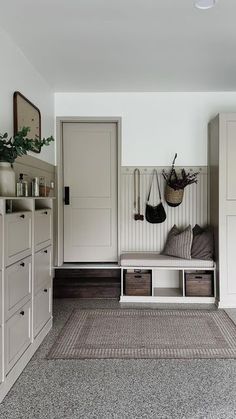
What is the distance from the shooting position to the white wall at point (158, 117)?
173 inches

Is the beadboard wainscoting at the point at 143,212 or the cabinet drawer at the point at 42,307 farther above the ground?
the beadboard wainscoting at the point at 143,212

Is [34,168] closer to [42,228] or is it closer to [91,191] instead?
[42,228]

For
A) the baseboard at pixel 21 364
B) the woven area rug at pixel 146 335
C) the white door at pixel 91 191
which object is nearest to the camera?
the baseboard at pixel 21 364

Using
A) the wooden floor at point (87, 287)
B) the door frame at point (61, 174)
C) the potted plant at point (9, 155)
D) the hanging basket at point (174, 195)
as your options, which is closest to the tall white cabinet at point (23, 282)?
the potted plant at point (9, 155)

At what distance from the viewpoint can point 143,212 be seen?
4.46m

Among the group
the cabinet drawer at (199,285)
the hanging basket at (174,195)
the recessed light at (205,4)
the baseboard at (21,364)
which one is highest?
the recessed light at (205,4)

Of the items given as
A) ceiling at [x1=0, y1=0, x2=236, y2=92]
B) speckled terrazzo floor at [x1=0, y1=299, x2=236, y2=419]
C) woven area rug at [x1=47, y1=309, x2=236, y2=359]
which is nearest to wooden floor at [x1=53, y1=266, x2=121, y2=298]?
woven area rug at [x1=47, y1=309, x2=236, y2=359]

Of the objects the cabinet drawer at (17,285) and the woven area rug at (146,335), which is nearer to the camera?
the cabinet drawer at (17,285)

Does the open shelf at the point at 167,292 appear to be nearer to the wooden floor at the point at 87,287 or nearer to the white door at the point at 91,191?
the wooden floor at the point at 87,287

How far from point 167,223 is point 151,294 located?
3.15 ft

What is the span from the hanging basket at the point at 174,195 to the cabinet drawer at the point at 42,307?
6.27ft

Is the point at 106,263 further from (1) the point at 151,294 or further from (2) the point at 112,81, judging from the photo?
(2) the point at 112,81

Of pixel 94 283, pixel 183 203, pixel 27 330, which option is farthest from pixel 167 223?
pixel 27 330

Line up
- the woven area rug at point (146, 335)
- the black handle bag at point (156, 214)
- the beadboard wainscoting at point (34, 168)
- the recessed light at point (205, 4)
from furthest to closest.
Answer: the black handle bag at point (156, 214) → the beadboard wainscoting at point (34, 168) → the woven area rug at point (146, 335) → the recessed light at point (205, 4)
